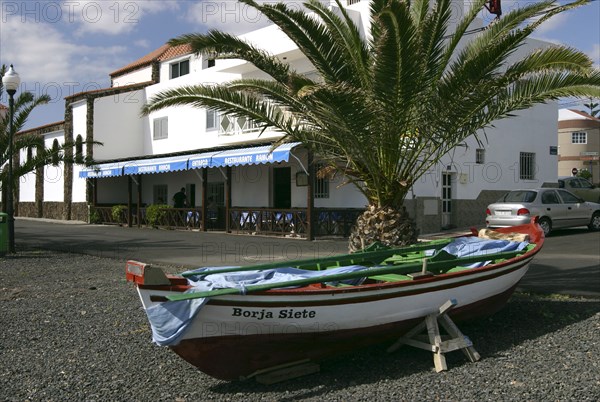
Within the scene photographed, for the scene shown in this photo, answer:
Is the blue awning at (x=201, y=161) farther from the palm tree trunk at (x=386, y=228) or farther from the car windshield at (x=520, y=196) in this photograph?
the car windshield at (x=520, y=196)

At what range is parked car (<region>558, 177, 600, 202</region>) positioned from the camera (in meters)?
22.5

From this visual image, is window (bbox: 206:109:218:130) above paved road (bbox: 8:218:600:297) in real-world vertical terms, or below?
above

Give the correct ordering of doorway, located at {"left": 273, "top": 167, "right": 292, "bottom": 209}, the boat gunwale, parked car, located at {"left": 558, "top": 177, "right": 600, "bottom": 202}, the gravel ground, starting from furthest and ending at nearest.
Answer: parked car, located at {"left": 558, "top": 177, "right": 600, "bottom": 202} → doorway, located at {"left": 273, "top": 167, "right": 292, "bottom": 209} → the gravel ground → the boat gunwale

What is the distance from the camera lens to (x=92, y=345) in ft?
20.1

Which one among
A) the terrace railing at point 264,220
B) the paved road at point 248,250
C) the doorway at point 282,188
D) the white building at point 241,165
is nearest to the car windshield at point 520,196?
the paved road at point 248,250

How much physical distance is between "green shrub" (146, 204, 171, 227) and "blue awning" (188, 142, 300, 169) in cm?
417

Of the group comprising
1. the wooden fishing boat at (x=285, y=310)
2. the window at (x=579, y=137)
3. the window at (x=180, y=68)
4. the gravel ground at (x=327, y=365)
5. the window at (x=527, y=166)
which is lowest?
the gravel ground at (x=327, y=365)

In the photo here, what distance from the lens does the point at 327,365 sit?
5461 mm

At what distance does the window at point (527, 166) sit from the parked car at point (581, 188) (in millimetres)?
1427

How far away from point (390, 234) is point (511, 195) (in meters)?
9.87

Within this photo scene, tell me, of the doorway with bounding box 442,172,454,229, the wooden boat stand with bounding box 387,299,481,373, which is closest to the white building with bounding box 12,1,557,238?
the doorway with bounding box 442,172,454,229

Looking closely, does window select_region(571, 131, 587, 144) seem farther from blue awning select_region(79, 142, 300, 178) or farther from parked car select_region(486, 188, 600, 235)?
blue awning select_region(79, 142, 300, 178)

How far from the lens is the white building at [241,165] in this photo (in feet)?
62.3

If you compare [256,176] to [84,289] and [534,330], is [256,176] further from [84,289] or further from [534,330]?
[534,330]
